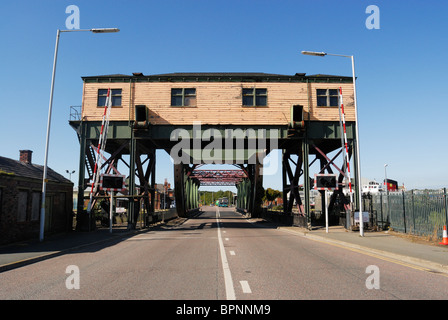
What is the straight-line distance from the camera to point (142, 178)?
27500mm

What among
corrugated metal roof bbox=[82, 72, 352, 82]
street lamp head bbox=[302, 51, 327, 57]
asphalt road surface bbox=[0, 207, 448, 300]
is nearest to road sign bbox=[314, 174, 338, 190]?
street lamp head bbox=[302, 51, 327, 57]

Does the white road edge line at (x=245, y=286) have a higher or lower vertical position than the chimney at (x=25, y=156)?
lower

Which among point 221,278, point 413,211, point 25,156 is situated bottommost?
point 221,278

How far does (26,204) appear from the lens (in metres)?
16.0

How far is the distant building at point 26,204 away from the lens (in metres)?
14.0

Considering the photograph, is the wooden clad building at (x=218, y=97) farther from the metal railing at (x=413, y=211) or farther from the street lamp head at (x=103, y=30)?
the street lamp head at (x=103, y=30)

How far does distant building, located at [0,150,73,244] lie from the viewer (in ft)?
46.0

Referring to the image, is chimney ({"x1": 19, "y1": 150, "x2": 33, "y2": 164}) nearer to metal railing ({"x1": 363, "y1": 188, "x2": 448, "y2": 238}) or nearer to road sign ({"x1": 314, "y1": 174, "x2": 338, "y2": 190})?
road sign ({"x1": 314, "y1": 174, "x2": 338, "y2": 190})

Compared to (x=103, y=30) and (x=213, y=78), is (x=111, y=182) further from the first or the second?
(x=213, y=78)

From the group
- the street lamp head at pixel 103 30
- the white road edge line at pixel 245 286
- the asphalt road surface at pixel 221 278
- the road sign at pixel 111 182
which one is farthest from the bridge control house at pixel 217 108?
the white road edge line at pixel 245 286

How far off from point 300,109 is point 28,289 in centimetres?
2061

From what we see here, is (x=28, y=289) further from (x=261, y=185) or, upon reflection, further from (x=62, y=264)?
(x=261, y=185)

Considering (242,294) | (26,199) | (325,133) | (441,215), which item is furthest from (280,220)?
(242,294)

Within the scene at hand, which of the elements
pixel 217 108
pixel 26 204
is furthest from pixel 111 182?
pixel 217 108
